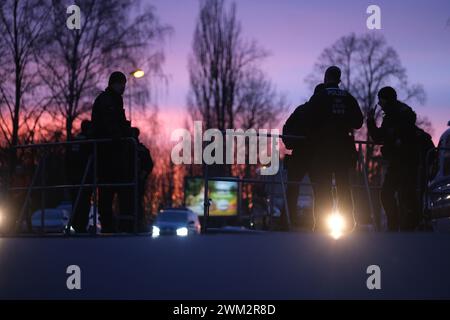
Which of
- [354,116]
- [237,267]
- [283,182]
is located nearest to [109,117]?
[283,182]

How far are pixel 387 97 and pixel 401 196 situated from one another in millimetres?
1204

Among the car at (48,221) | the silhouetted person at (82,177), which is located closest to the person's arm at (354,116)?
the silhouetted person at (82,177)

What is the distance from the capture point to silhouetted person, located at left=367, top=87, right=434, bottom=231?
11.8 meters

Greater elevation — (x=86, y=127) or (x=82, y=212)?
(x=86, y=127)

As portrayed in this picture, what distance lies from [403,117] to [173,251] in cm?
542

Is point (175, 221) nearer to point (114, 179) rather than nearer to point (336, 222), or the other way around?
point (114, 179)

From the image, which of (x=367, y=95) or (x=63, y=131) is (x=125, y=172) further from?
(x=367, y=95)

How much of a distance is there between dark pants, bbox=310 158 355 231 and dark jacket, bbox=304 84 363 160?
10 centimetres

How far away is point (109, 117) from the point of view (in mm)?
10914

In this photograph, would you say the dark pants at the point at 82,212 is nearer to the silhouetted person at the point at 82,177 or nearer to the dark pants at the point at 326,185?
the silhouetted person at the point at 82,177

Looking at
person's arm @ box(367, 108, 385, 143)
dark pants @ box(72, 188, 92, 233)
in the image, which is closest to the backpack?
person's arm @ box(367, 108, 385, 143)

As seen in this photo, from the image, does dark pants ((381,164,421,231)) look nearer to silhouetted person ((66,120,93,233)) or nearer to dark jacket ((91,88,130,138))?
dark jacket ((91,88,130,138))
